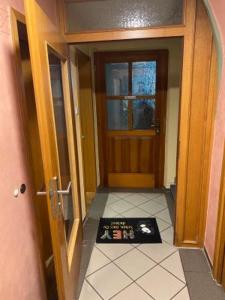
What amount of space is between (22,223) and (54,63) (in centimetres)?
107

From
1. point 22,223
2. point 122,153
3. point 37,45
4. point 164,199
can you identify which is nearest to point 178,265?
point 164,199

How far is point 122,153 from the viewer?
342 cm

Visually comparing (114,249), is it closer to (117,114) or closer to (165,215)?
(165,215)

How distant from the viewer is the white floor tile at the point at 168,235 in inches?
93.4

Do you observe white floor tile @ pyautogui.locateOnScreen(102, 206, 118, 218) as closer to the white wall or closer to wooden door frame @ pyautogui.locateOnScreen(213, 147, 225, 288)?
the white wall

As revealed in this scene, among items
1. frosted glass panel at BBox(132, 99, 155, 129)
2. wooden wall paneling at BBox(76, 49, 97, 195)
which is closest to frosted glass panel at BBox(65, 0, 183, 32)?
wooden wall paneling at BBox(76, 49, 97, 195)

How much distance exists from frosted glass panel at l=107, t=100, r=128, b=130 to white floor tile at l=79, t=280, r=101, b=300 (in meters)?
2.07

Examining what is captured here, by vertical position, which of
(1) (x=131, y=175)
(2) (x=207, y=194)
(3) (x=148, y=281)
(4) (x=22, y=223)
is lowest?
(3) (x=148, y=281)

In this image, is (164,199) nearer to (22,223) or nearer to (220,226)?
(220,226)

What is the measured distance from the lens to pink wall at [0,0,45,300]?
1100 mm

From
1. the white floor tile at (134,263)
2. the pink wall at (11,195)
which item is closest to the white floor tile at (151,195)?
the white floor tile at (134,263)

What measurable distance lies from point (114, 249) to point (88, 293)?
0.53 metres

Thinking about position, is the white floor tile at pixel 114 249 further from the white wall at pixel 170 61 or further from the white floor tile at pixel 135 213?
the white wall at pixel 170 61

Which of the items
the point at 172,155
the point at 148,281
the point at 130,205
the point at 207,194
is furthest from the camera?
the point at 172,155
